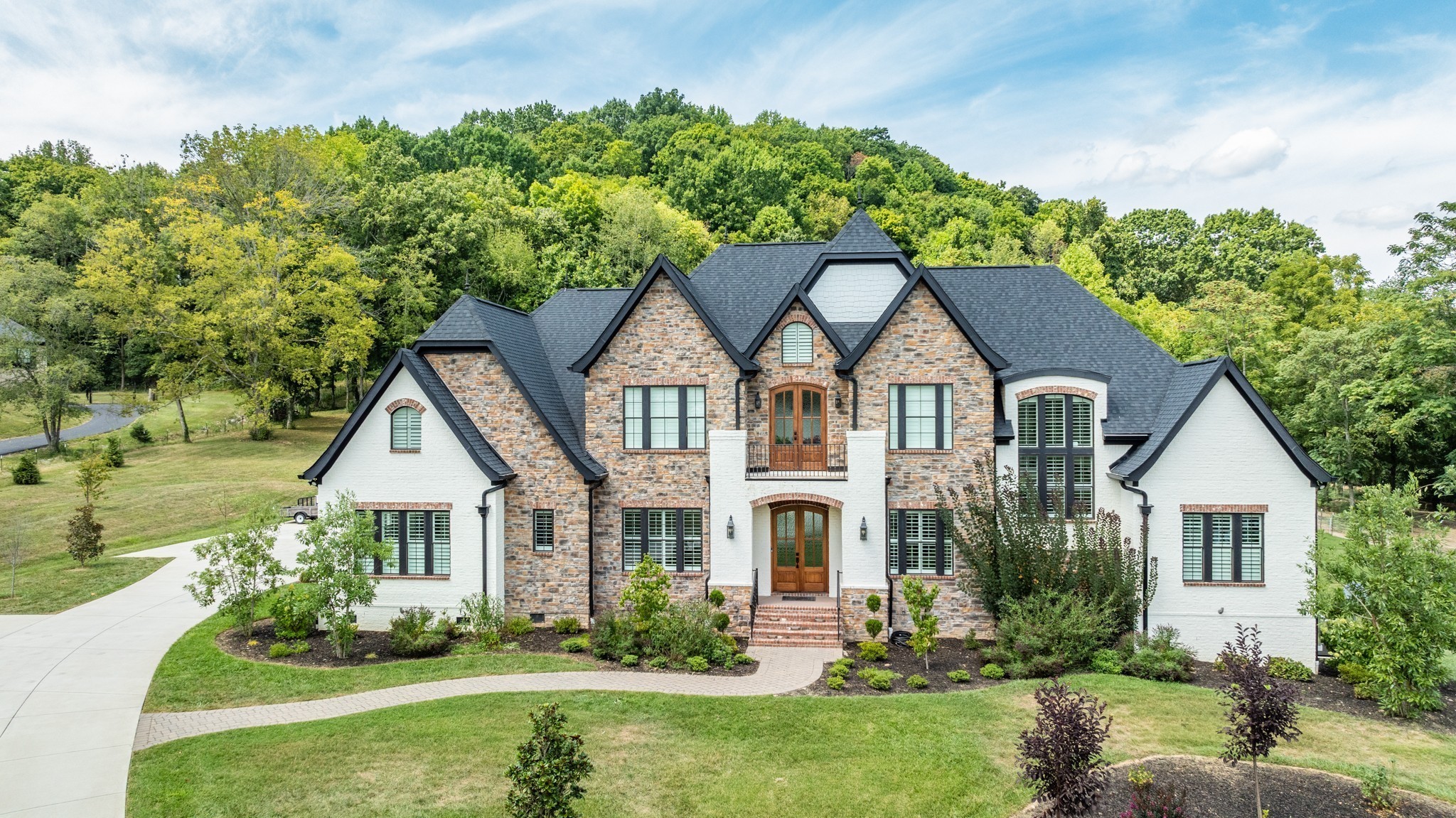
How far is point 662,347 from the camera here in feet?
67.1

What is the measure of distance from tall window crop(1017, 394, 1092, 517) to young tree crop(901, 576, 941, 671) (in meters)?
4.31

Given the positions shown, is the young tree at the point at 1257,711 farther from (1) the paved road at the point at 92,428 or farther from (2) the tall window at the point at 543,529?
(1) the paved road at the point at 92,428

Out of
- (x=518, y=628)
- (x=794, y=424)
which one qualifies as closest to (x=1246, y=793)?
(x=794, y=424)

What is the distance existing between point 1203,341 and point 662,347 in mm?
41714

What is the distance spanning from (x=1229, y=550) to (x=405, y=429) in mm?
20309

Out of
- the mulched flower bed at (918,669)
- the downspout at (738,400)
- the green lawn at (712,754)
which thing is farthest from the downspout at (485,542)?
the mulched flower bed at (918,669)

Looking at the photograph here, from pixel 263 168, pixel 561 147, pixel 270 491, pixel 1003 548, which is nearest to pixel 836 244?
pixel 1003 548

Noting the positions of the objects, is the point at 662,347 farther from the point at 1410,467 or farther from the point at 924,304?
the point at 1410,467

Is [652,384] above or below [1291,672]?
above

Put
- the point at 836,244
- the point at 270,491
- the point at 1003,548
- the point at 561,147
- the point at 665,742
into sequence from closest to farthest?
the point at 665,742, the point at 1003,548, the point at 836,244, the point at 270,491, the point at 561,147

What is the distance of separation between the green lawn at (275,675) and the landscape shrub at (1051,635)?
933cm

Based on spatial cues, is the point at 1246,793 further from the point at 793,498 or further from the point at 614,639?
the point at 614,639

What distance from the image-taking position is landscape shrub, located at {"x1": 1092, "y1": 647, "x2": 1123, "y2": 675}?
16656mm

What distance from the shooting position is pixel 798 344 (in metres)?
20.5
